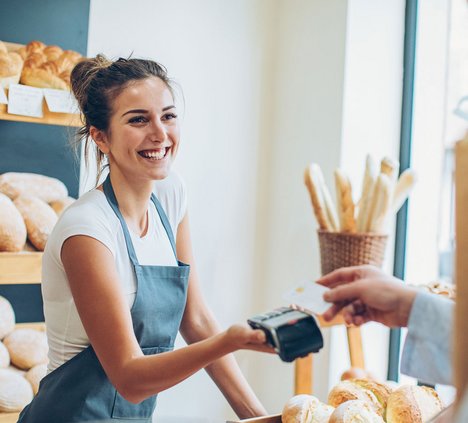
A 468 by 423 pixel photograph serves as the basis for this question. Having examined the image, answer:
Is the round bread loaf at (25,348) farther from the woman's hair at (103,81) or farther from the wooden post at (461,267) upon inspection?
the wooden post at (461,267)

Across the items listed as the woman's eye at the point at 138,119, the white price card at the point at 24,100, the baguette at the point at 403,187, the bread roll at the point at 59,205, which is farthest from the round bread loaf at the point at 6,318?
the baguette at the point at 403,187

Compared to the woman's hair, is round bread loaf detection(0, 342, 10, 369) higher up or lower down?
lower down

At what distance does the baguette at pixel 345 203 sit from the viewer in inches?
90.4

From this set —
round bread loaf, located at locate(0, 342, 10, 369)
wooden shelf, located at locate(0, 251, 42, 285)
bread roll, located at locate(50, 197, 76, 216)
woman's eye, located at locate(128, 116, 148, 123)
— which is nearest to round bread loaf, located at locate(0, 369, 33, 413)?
round bread loaf, located at locate(0, 342, 10, 369)

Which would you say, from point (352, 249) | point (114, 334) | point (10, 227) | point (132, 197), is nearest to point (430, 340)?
point (114, 334)

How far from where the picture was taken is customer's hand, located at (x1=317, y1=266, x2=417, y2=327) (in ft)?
3.73

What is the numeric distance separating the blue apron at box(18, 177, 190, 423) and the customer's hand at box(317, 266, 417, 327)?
1.71 ft

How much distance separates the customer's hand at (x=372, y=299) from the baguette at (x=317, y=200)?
42.2 inches

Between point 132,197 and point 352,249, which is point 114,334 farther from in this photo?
point 352,249

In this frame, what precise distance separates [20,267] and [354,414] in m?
1.14

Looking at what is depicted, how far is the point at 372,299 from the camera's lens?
46.1 inches

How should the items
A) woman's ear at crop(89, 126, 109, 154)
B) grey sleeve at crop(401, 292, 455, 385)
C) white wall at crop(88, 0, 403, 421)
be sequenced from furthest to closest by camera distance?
white wall at crop(88, 0, 403, 421) < woman's ear at crop(89, 126, 109, 154) < grey sleeve at crop(401, 292, 455, 385)

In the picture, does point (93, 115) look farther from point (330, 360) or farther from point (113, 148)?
point (330, 360)

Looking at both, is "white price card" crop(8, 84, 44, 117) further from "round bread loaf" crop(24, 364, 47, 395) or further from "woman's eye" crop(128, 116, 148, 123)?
"round bread loaf" crop(24, 364, 47, 395)
